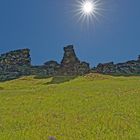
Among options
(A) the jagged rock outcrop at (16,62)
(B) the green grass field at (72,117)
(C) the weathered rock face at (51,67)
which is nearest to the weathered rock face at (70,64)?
(C) the weathered rock face at (51,67)

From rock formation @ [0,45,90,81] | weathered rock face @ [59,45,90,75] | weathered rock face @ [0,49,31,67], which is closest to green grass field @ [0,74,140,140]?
weathered rock face @ [59,45,90,75]

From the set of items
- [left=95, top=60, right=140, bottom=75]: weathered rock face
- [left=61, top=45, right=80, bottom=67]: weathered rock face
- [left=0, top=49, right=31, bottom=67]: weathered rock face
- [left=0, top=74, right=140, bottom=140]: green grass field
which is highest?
[left=0, top=49, right=31, bottom=67]: weathered rock face

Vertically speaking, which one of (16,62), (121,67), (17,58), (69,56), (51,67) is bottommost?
(121,67)

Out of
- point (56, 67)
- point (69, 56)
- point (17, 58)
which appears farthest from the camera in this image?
point (17, 58)

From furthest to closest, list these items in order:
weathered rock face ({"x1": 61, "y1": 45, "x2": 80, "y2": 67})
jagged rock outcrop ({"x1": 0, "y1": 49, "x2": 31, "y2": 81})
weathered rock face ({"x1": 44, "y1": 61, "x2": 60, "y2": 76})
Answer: jagged rock outcrop ({"x1": 0, "y1": 49, "x2": 31, "y2": 81}) → weathered rock face ({"x1": 44, "y1": 61, "x2": 60, "y2": 76}) → weathered rock face ({"x1": 61, "y1": 45, "x2": 80, "y2": 67})

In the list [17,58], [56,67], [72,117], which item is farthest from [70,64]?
[72,117]

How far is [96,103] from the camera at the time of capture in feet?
128

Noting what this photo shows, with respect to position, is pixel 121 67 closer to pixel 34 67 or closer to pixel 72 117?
pixel 34 67

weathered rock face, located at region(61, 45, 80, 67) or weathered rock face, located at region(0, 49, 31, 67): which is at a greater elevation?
weathered rock face, located at region(0, 49, 31, 67)

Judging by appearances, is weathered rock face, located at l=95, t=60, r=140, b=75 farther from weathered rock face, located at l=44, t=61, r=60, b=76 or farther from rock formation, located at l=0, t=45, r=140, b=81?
weathered rock face, located at l=44, t=61, r=60, b=76

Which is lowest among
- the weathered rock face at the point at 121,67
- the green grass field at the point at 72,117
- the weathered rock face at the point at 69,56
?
the green grass field at the point at 72,117

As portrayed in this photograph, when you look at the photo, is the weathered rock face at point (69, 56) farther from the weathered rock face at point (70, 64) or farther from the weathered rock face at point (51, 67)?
the weathered rock face at point (51, 67)

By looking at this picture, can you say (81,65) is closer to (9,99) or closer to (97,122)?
(9,99)

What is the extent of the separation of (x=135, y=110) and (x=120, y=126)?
19.8 ft
